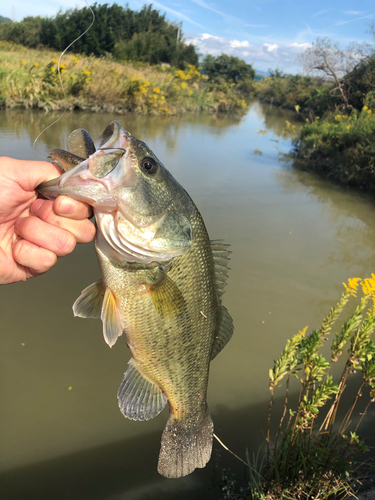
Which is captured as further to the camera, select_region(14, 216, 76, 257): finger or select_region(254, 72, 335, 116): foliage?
select_region(254, 72, 335, 116): foliage

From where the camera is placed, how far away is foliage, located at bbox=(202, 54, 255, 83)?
5034 centimetres

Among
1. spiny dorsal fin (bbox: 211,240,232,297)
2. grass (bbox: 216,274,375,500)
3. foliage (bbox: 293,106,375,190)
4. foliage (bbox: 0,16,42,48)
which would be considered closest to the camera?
spiny dorsal fin (bbox: 211,240,232,297)

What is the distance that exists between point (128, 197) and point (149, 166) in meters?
0.18

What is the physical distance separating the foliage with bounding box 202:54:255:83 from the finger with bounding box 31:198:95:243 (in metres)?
55.8

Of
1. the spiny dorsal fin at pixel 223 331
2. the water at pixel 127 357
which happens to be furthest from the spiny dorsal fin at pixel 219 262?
the water at pixel 127 357

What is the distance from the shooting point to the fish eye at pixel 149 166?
53.3 inches

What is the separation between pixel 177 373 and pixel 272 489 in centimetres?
114

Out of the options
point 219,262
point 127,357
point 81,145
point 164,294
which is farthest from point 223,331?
point 127,357

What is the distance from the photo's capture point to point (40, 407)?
2.70 metres

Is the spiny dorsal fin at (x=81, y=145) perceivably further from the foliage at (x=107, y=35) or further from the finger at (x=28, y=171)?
the foliage at (x=107, y=35)

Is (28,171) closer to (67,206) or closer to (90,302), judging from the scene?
(67,206)

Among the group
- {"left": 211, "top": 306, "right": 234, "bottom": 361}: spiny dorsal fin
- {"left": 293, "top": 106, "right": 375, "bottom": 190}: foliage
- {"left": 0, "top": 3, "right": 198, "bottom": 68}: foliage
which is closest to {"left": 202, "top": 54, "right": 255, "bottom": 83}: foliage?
{"left": 0, "top": 3, "right": 198, "bottom": 68}: foliage

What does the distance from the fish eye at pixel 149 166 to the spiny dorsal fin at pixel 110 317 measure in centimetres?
54

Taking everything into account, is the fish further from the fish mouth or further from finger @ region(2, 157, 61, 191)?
finger @ region(2, 157, 61, 191)
